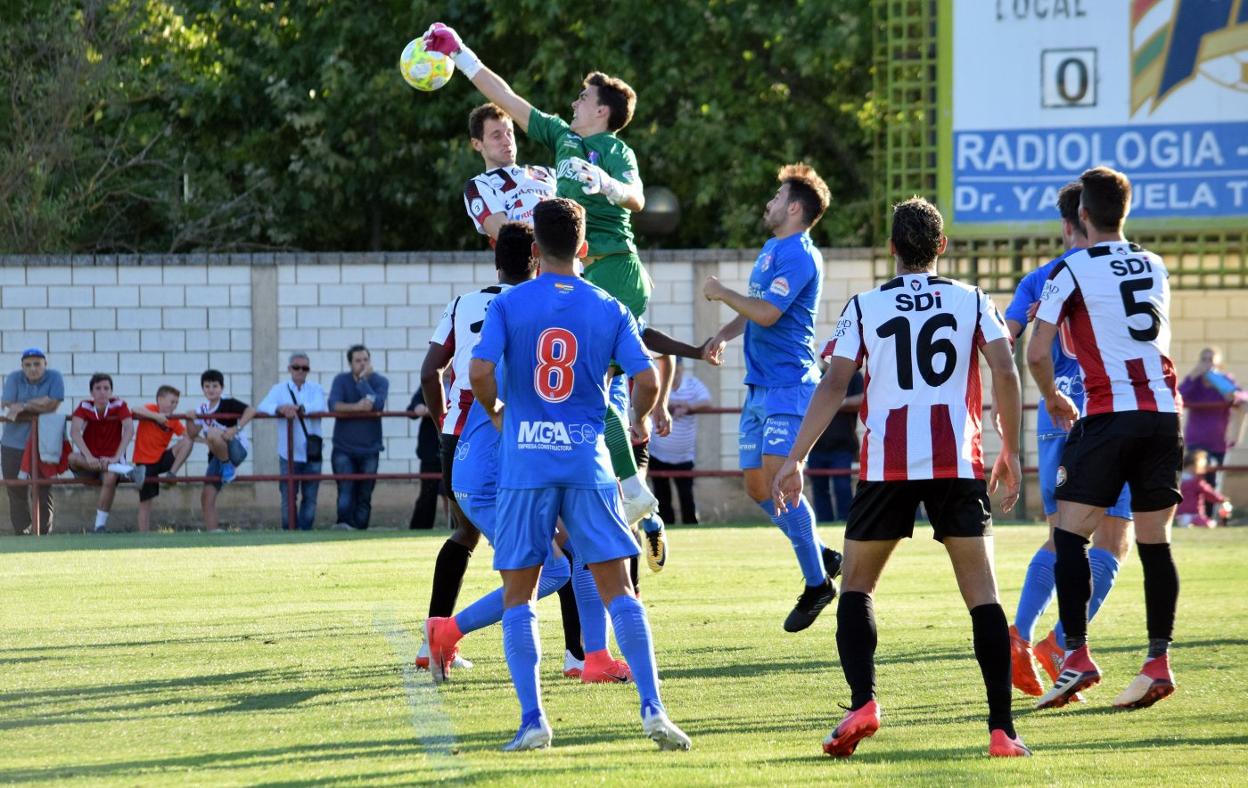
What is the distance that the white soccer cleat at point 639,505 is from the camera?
827 cm

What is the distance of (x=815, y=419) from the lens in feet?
22.2

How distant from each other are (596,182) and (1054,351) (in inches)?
95.4

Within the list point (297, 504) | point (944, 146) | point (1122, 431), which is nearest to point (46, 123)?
point (297, 504)

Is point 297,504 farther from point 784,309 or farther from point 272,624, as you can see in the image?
point 784,309

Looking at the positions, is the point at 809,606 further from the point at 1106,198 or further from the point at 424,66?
the point at 424,66

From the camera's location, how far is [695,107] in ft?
96.1

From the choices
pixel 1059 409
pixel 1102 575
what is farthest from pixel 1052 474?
pixel 1059 409

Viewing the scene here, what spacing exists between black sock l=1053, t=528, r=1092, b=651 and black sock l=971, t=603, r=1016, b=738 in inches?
50.2

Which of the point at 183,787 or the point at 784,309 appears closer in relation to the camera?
the point at 183,787

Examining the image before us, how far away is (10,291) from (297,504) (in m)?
4.44

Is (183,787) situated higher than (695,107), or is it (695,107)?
(695,107)

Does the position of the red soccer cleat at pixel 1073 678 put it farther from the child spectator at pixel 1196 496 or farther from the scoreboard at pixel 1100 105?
the scoreboard at pixel 1100 105

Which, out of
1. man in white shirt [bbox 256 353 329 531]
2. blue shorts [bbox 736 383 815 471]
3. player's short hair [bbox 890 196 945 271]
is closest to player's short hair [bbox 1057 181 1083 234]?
blue shorts [bbox 736 383 815 471]

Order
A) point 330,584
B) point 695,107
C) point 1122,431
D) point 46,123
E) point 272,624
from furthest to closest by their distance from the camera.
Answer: point 695,107 → point 46,123 → point 330,584 → point 272,624 → point 1122,431
